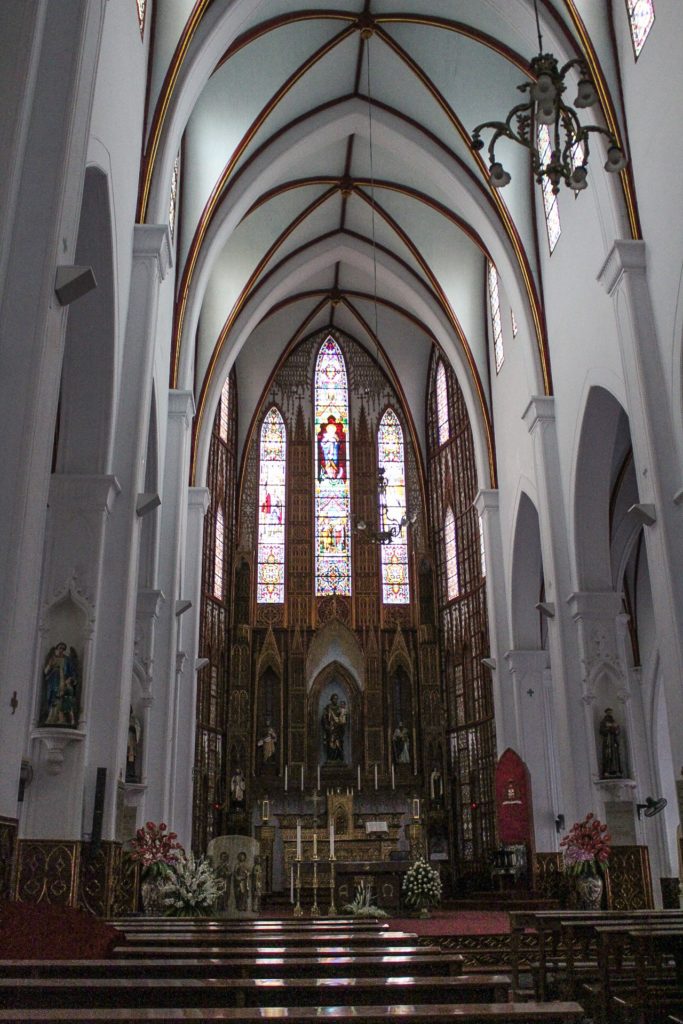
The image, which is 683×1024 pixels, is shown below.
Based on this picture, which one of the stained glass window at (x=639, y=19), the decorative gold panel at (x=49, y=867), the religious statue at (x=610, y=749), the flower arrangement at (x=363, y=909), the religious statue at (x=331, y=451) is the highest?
the religious statue at (x=331, y=451)

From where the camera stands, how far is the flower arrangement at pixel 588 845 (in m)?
13.9

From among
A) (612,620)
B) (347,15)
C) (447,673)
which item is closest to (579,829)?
(612,620)

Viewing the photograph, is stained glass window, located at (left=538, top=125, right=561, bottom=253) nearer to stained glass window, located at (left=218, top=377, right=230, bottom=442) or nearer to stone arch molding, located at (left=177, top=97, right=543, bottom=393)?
stone arch molding, located at (left=177, top=97, right=543, bottom=393)

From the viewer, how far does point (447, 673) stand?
1036 inches

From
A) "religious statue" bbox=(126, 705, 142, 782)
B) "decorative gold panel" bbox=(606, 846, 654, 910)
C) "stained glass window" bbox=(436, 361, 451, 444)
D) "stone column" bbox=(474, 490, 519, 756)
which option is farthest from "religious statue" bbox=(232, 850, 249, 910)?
"stained glass window" bbox=(436, 361, 451, 444)

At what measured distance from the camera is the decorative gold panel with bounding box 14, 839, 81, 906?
966 centimetres

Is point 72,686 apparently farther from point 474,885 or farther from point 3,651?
point 474,885

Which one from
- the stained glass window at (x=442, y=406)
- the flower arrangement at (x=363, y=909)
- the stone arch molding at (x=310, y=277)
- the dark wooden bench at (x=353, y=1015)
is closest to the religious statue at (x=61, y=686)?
the flower arrangement at (x=363, y=909)

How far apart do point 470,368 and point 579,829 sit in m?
12.4

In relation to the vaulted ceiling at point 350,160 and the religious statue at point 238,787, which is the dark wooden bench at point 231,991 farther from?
the religious statue at point 238,787

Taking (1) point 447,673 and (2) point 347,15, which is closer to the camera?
(2) point 347,15

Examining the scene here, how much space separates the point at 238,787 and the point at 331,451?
10.5 meters

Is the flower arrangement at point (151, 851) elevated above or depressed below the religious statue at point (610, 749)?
below

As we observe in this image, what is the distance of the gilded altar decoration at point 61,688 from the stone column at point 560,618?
346 inches
